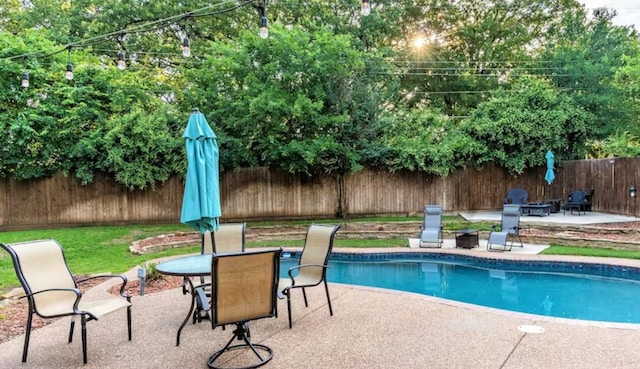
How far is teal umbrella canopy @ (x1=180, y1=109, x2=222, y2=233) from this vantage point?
400cm

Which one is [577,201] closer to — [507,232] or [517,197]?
→ [517,197]

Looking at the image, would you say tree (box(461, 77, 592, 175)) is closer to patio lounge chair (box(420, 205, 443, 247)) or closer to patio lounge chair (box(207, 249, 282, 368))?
patio lounge chair (box(420, 205, 443, 247))

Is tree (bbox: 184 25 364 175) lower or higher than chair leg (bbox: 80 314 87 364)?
higher

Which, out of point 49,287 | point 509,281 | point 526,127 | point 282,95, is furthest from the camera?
point 526,127

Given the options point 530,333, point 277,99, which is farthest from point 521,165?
point 530,333

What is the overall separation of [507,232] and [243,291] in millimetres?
6779

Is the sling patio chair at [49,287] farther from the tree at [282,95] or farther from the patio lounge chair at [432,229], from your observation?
the tree at [282,95]

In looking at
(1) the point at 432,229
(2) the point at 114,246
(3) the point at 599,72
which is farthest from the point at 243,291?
(3) the point at 599,72

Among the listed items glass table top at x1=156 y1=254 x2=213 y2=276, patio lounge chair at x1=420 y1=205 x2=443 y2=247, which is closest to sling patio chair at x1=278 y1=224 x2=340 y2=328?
glass table top at x1=156 y1=254 x2=213 y2=276

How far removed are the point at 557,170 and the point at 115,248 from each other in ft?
43.8

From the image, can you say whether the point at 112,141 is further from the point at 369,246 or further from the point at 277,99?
the point at 369,246

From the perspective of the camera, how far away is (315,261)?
4.48 meters

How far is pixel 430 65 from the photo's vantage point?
18906 millimetres

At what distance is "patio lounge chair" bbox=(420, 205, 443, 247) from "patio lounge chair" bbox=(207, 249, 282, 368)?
6.02m
